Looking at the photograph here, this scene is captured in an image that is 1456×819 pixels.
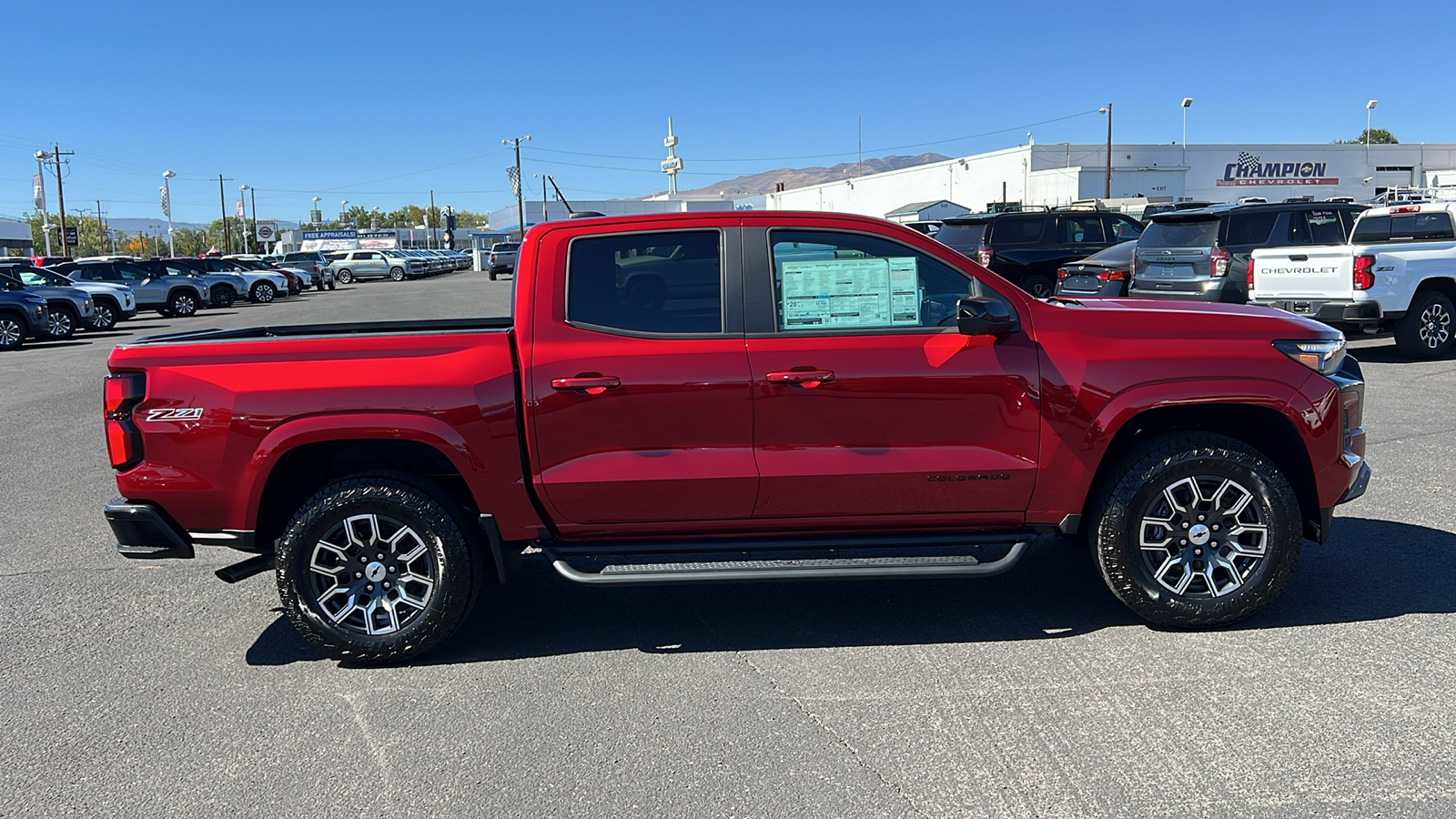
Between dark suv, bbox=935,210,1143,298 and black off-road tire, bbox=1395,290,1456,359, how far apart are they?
7.64m

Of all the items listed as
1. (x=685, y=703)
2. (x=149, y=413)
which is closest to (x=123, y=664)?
(x=149, y=413)

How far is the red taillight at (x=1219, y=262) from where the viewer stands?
44.1 ft

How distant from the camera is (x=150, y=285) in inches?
1172

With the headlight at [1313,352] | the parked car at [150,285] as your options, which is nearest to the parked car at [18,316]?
the parked car at [150,285]

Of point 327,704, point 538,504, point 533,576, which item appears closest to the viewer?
point 327,704

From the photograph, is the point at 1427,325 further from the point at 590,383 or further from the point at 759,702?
the point at 590,383

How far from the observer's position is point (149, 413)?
446 cm

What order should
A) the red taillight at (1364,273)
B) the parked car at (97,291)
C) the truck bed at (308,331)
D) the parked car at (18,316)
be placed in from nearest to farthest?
the truck bed at (308,331), the red taillight at (1364,273), the parked car at (18,316), the parked car at (97,291)

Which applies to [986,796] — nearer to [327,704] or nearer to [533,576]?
[327,704]

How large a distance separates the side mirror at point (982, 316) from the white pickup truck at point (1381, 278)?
32.7 ft

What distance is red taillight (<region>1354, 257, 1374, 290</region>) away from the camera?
1239cm

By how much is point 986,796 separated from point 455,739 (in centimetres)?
183

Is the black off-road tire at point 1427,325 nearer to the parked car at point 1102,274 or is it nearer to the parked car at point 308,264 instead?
the parked car at point 1102,274

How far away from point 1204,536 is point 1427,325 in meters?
10.5
